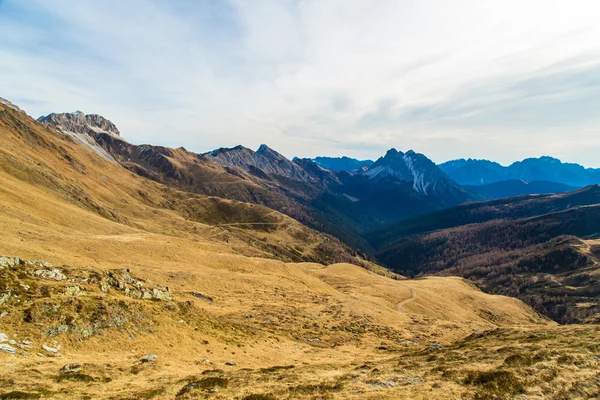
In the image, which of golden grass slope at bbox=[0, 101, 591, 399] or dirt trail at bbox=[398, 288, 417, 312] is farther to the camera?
dirt trail at bbox=[398, 288, 417, 312]

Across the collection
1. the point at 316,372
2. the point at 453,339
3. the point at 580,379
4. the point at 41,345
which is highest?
the point at 580,379

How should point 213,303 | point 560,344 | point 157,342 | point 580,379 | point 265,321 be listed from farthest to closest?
point 213,303, point 265,321, point 560,344, point 157,342, point 580,379

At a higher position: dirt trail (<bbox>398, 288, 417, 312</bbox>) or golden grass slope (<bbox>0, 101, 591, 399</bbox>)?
golden grass slope (<bbox>0, 101, 591, 399</bbox>)

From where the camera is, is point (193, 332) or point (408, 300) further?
point (408, 300)

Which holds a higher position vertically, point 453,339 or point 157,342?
point 157,342

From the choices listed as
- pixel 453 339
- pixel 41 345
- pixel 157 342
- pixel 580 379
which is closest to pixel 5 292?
pixel 41 345

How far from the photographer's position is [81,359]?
27.6 metres

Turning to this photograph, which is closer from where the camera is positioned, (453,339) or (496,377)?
(496,377)

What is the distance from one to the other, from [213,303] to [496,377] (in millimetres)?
46666

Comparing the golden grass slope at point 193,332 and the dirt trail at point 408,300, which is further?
the dirt trail at point 408,300

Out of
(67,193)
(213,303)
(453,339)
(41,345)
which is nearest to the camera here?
(41,345)

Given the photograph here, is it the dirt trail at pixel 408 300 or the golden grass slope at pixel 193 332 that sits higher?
the golden grass slope at pixel 193 332

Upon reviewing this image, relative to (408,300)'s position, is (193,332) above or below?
above

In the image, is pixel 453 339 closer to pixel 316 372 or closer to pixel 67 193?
pixel 316 372
